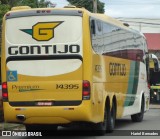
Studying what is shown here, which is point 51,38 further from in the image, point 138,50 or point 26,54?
point 138,50

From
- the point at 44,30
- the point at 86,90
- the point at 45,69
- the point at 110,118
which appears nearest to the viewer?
the point at 86,90

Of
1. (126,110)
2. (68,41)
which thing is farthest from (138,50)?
(68,41)

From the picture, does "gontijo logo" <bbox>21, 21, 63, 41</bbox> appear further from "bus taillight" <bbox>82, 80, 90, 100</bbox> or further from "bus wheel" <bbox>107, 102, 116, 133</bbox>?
"bus wheel" <bbox>107, 102, 116, 133</bbox>

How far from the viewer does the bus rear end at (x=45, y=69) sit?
44.7 feet

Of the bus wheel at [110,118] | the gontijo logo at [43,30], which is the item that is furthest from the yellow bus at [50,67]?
the bus wheel at [110,118]

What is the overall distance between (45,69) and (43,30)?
1.03 meters

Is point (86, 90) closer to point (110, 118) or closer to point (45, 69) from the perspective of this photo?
point (45, 69)

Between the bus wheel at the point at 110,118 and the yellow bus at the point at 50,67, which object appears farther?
the bus wheel at the point at 110,118

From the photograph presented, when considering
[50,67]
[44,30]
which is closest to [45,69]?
[50,67]

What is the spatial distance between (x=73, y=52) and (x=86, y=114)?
164 centimetres

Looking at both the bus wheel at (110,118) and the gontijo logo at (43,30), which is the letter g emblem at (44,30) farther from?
the bus wheel at (110,118)

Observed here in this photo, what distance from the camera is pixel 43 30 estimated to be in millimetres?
13891

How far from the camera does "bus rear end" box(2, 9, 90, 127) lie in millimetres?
13609

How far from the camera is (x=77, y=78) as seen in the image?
44.7 ft
